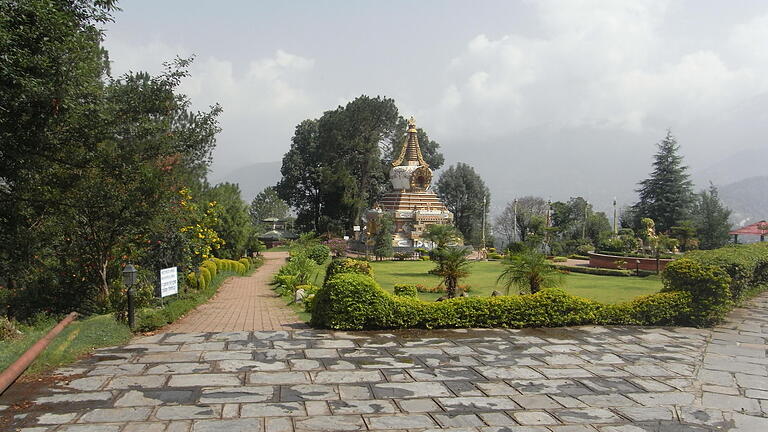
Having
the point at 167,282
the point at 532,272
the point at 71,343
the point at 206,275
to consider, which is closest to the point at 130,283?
the point at 167,282

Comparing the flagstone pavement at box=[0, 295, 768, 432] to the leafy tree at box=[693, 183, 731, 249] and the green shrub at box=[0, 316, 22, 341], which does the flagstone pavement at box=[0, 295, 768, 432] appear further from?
the leafy tree at box=[693, 183, 731, 249]

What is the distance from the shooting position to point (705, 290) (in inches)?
436

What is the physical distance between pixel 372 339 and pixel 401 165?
3483cm

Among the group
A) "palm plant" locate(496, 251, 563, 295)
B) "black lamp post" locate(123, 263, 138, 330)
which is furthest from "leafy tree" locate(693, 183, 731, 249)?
"black lamp post" locate(123, 263, 138, 330)

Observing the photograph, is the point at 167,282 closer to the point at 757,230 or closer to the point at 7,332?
the point at 7,332

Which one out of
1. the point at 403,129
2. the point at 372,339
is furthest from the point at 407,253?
the point at 372,339

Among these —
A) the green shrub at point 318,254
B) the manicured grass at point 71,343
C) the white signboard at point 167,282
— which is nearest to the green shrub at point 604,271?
the green shrub at point 318,254

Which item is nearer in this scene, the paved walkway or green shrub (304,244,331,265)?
the paved walkway

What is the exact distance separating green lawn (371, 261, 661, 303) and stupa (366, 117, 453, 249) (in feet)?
A: 36.6

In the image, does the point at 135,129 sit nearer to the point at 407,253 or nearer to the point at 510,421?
the point at 510,421

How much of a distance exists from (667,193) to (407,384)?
3877 centimetres

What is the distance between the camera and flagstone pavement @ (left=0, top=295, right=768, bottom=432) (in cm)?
566

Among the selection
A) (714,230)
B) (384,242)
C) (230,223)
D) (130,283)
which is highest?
(230,223)

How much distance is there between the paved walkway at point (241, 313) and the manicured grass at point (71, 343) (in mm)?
1104
